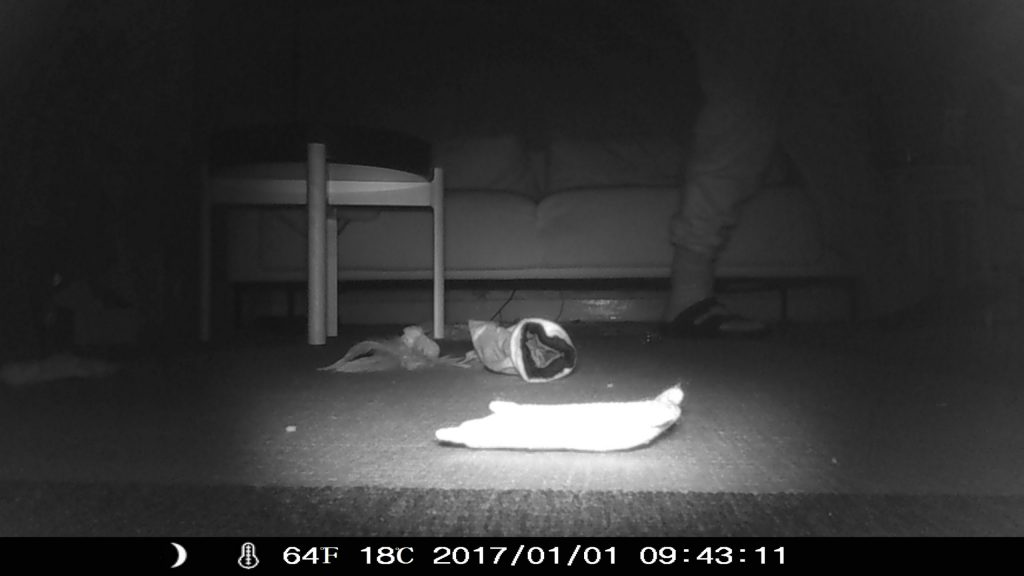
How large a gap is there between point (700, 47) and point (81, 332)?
1.52m

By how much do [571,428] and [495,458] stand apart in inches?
3.2

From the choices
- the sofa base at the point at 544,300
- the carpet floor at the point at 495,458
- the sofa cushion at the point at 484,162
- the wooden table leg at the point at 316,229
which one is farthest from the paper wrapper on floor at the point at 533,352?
the sofa cushion at the point at 484,162

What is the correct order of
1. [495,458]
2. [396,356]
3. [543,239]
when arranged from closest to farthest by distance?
1. [495,458]
2. [396,356]
3. [543,239]

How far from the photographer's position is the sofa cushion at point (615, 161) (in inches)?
92.4

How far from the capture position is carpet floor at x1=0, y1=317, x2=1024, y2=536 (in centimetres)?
55

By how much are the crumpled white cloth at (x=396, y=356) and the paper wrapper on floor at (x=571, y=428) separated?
1.73 feet

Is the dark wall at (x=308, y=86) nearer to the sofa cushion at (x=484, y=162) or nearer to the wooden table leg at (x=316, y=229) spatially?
the sofa cushion at (x=484, y=162)

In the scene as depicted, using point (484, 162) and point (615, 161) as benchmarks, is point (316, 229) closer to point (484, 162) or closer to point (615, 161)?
point (484, 162)

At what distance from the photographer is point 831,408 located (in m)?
0.97

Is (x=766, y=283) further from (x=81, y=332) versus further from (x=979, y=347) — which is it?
(x=81, y=332)

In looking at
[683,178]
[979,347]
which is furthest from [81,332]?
[979,347]
